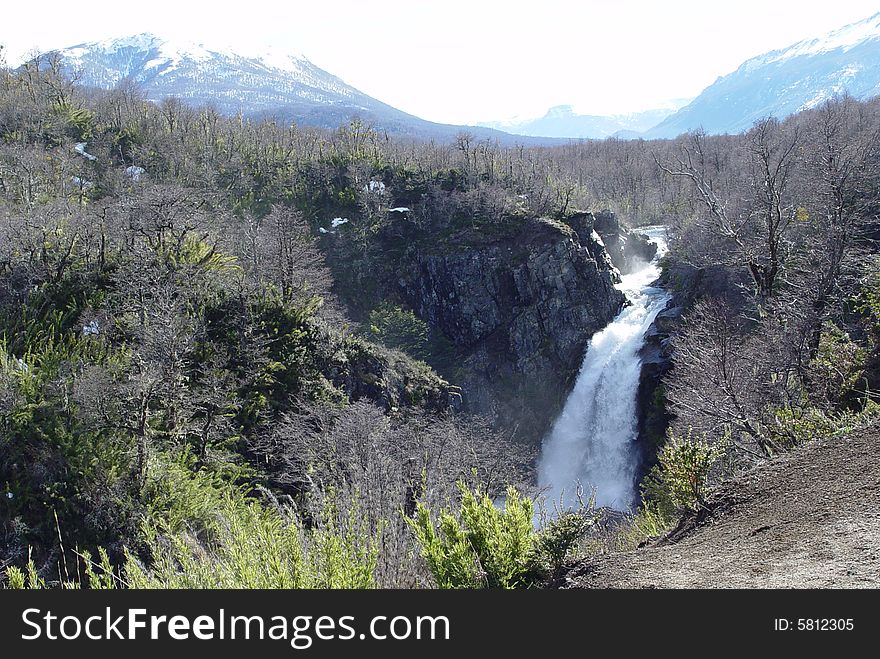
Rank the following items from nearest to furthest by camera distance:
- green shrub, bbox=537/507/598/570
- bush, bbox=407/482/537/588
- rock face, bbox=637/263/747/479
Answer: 1. bush, bbox=407/482/537/588
2. green shrub, bbox=537/507/598/570
3. rock face, bbox=637/263/747/479

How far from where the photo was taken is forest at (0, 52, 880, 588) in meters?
5.32

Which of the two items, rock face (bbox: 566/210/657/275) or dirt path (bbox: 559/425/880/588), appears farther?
rock face (bbox: 566/210/657/275)

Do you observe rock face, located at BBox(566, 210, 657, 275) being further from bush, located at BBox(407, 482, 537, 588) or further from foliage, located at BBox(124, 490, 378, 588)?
foliage, located at BBox(124, 490, 378, 588)

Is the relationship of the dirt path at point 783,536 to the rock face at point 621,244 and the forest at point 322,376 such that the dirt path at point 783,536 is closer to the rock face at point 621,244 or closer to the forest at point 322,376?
the forest at point 322,376

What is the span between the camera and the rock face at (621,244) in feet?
178

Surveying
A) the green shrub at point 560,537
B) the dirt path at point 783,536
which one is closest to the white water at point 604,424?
the dirt path at point 783,536

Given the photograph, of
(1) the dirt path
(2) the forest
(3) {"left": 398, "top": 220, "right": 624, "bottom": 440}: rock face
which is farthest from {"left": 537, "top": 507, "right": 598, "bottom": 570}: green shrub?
(3) {"left": 398, "top": 220, "right": 624, "bottom": 440}: rock face

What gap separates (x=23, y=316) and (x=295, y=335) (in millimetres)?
11042

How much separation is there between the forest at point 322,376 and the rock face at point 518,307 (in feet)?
3.85

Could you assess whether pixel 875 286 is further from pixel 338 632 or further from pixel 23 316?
pixel 23 316

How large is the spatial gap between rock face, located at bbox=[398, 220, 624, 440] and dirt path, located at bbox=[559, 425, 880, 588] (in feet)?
114

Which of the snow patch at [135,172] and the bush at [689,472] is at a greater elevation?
the snow patch at [135,172]

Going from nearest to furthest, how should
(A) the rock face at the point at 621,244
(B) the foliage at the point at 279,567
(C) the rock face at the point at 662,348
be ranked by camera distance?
(B) the foliage at the point at 279,567 → (C) the rock face at the point at 662,348 → (A) the rock face at the point at 621,244

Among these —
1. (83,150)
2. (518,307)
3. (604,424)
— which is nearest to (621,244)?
(518,307)
